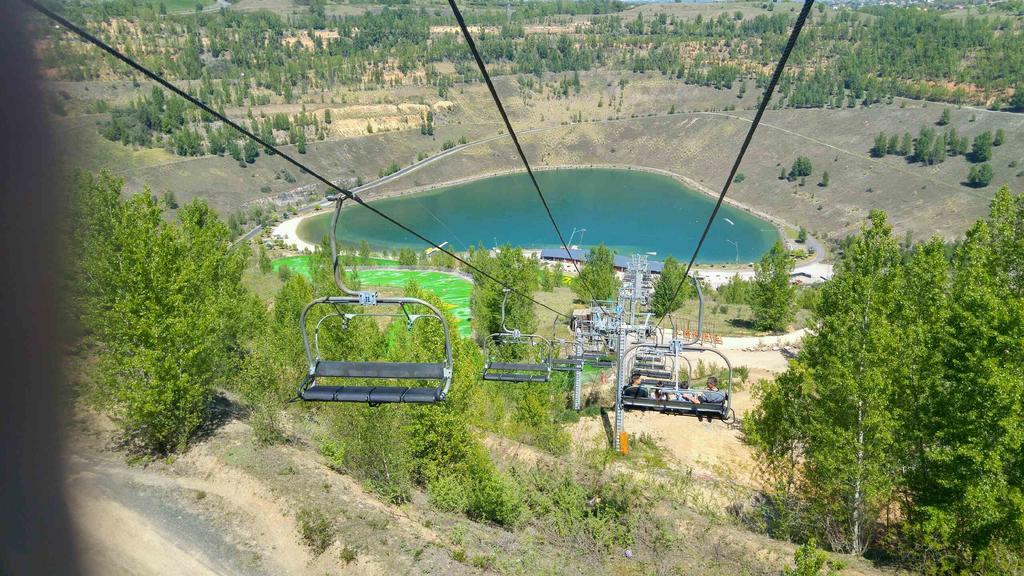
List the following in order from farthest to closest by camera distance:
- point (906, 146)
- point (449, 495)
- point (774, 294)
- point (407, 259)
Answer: point (906, 146), point (407, 259), point (774, 294), point (449, 495)

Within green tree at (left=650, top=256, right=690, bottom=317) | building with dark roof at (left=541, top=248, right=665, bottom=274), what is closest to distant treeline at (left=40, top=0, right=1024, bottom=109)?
building with dark roof at (left=541, top=248, right=665, bottom=274)

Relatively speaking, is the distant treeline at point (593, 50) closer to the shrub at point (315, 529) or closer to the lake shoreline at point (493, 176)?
the lake shoreline at point (493, 176)

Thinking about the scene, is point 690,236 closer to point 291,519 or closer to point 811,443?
point 811,443

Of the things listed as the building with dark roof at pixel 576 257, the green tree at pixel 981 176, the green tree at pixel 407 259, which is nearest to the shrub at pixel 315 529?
the green tree at pixel 407 259

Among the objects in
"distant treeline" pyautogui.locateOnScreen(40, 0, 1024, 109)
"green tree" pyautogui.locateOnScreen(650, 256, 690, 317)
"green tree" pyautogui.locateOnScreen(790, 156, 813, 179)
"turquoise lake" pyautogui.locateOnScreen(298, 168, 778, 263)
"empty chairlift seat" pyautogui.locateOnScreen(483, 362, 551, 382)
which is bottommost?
"turquoise lake" pyautogui.locateOnScreen(298, 168, 778, 263)

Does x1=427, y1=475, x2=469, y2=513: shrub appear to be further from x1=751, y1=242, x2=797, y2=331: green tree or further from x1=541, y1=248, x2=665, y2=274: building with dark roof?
x1=541, y1=248, x2=665, y2=274: building with dark roof

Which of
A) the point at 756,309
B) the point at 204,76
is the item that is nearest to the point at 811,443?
the point at 756,309

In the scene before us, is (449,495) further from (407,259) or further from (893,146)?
(893,146)

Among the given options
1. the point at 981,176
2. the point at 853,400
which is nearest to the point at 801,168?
the point at 981,176
